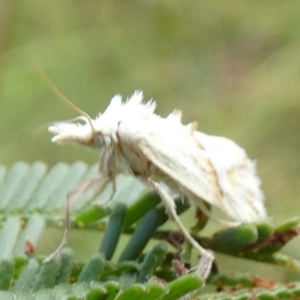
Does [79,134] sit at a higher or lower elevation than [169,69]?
lower

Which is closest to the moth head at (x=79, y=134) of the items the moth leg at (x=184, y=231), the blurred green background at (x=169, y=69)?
the moth leg at (x=184, y=231)

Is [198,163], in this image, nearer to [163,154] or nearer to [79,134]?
[163,154]

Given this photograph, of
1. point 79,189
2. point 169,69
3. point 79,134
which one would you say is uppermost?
point 169,69

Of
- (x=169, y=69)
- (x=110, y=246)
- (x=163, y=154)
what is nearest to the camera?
(x=110, y=246)

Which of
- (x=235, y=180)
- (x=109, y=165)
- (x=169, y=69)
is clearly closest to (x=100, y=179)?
(x=109, y=165)

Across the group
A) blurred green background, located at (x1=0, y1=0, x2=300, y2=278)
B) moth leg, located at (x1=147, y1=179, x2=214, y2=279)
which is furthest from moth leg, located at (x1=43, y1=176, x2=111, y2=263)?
blurred green background, located at (x1=0, y1=0, x2=300, y2=278)

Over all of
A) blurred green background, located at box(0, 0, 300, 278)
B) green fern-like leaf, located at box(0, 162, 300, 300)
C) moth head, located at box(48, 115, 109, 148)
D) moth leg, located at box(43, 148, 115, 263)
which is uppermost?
blurred green background, located at box(0, 0, 300, 278)

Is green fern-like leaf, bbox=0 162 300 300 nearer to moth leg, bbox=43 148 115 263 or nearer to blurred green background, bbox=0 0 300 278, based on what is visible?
moth leg, bbox=43 148 115 263
